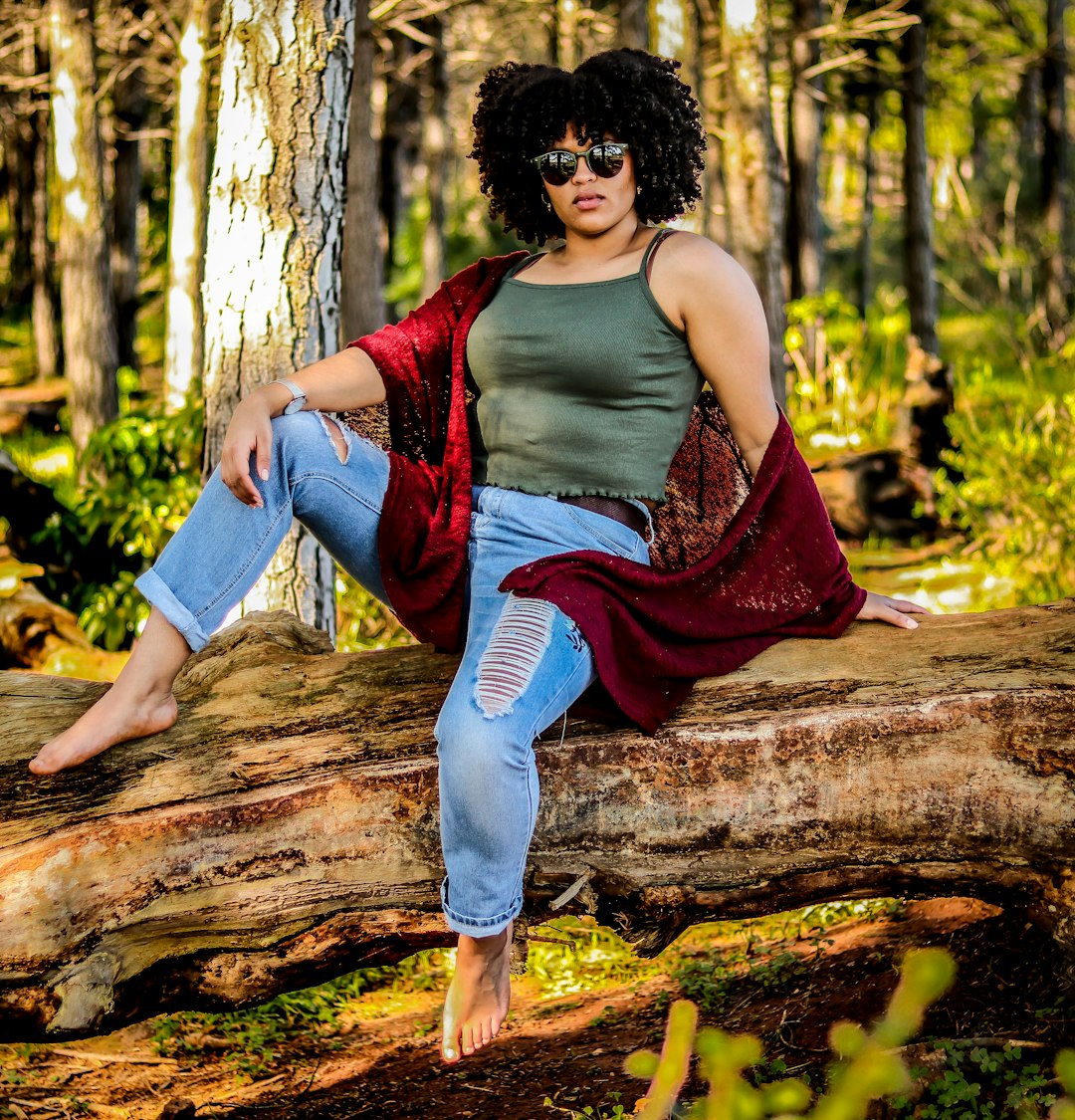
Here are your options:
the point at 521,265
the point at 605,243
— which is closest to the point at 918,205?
the point at 521,265

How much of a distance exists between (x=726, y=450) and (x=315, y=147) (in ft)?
6.94

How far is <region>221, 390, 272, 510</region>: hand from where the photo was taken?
9.45 feet

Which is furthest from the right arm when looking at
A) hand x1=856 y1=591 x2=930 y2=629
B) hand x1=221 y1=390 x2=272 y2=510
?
hand x1=856 y1=591 x2=930 y2=629

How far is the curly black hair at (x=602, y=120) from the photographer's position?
3.13 metres

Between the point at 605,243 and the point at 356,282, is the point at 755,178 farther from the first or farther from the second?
the point at 605,243

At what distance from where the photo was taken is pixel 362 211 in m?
8.95

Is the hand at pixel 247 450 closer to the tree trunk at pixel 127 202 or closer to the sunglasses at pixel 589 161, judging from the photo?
the sunglasses at pixel 589 161

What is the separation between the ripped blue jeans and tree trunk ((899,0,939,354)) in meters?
10.9

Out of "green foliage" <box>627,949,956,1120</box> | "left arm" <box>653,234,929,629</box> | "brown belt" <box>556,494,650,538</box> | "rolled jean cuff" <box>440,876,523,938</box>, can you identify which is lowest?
"rolled jean cuff" <box>440,876,523,938</box>

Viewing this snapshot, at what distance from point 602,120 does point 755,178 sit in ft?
18.8

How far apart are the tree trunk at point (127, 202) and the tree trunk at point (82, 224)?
3206mm

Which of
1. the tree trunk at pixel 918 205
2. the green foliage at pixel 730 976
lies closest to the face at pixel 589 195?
the green foliage at pixel 730 976

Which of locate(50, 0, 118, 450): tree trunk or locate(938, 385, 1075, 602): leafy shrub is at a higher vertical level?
locate(50, 0, 118, 450): tree trunk

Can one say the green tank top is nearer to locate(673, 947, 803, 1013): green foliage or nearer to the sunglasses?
the sunglasses
